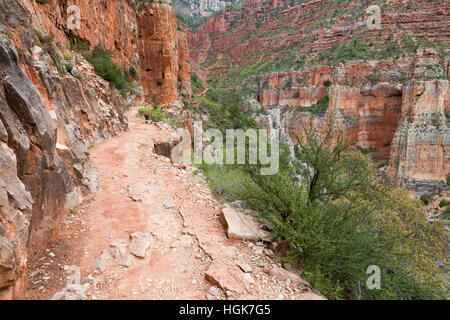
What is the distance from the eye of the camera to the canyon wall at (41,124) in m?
2.34

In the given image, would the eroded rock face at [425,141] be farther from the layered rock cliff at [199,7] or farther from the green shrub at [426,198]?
the layered rock cliff at [199,7]

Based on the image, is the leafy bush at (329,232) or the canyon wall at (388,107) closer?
the leafy bush at (329,232)

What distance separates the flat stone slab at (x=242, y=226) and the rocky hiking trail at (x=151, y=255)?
9 cm

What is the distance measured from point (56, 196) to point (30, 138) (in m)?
0.90

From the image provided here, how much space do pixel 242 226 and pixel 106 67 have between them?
9.45 metres

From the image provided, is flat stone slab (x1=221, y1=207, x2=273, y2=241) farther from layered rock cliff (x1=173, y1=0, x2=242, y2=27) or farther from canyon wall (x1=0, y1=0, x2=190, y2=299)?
layered rock cliff (x1=173, y1=0, x2=242, y2=27)

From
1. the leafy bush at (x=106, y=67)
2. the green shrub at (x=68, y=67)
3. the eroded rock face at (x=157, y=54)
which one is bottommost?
the green shrub at (x=68, y=67)

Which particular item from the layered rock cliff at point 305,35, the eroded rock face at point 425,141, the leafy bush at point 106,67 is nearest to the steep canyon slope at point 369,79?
the eroded rock face at point 425,141

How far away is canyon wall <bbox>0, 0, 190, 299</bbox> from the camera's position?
234 cm

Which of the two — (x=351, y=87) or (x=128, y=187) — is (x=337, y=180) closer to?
(x=128, y=187)

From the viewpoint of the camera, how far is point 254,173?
4660 mm

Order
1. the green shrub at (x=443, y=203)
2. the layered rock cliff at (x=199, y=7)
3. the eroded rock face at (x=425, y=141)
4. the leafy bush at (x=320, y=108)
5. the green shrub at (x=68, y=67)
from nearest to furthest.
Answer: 1. the green shrub at (x=68, y=67)
2. the green shrub at (x=443, y=203)
3. the eroded rock face at (x=425, y=141)
4. the leafy bush at (x=320, y=108)
5. the layered rock cliff at (x=199, y=7)

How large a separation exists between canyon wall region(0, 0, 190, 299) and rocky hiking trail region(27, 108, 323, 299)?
30cm

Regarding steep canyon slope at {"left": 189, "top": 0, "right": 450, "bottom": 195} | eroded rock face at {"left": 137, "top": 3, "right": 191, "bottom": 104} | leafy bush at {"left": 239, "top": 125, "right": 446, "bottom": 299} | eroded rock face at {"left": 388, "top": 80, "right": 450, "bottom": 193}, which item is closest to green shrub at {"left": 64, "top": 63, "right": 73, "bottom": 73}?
leafy bush at {"left": 239, "top": 125, "right": 446, "bottom": 299}
